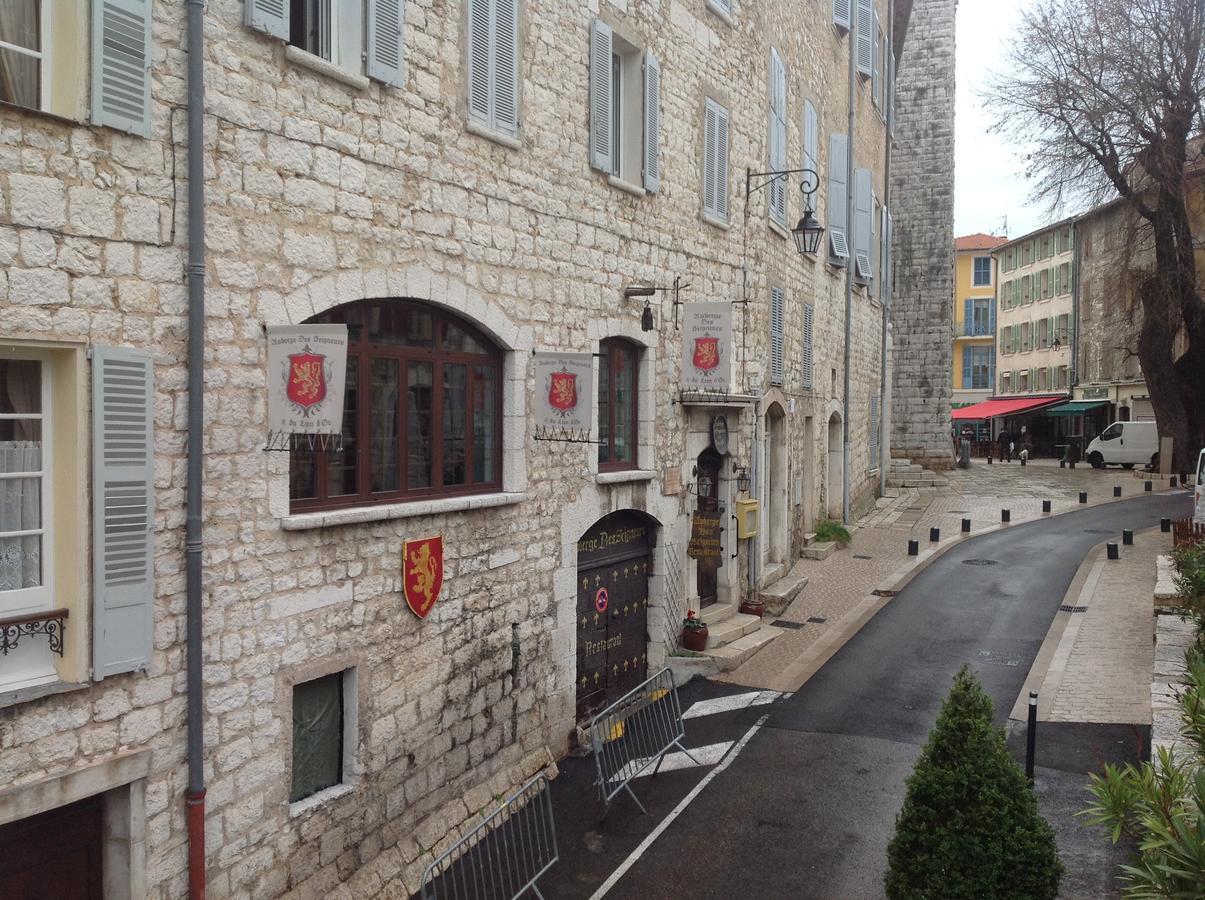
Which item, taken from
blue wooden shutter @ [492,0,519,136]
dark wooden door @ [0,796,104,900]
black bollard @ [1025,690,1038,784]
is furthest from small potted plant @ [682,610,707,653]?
dark wooden door @ [0,796,104,900]

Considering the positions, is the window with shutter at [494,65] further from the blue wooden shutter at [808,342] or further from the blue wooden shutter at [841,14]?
the blue wooden shutter at [841,14]

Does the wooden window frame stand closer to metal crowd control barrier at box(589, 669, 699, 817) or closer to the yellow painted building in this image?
metal crowd control barrier at box(589, 669, 699, 817)

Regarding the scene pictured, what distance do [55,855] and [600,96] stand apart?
7793mm

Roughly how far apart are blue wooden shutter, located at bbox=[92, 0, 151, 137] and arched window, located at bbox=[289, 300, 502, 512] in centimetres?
181

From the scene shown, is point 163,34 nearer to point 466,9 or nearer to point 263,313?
point 263,313

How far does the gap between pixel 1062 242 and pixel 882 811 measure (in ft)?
138

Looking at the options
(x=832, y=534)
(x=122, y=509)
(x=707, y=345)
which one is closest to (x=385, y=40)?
(x=122, y=509)

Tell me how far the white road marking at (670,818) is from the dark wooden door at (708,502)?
3.45 metres

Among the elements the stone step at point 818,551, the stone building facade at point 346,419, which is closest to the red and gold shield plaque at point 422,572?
the stone building facade at point 346,419

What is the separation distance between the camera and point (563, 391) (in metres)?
8.58

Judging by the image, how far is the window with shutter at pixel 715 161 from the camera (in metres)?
12.0

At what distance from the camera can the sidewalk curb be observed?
38.4 feet

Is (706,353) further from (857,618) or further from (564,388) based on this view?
(857,618)

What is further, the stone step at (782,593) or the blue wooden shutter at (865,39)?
the blue wooden shutter at (865,39)
